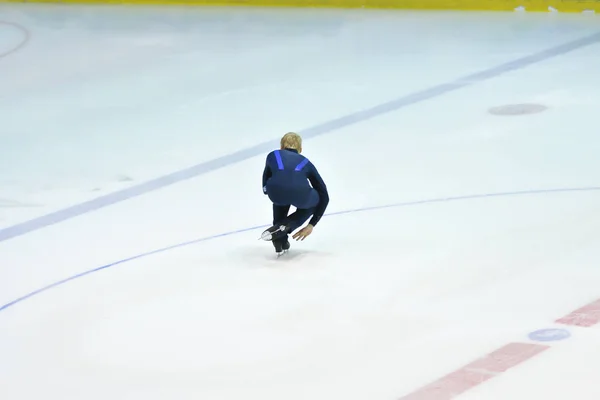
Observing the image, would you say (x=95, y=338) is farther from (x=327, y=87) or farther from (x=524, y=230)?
(x=327, y=87)

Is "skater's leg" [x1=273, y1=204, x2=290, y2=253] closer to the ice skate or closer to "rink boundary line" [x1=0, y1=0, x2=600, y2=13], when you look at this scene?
the ice skate

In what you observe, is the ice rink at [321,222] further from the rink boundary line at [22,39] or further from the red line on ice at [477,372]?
the rink boundary line at [22,39]

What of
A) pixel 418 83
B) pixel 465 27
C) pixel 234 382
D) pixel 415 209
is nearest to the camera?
pixel 234 382

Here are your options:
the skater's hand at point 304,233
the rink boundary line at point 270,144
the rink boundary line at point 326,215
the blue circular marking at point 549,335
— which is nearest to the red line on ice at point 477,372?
the blue circular marking at point 549,335

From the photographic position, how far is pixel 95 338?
25.0ft

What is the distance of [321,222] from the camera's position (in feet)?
32.1

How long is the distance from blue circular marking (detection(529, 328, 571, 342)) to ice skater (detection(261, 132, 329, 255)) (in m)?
1.99

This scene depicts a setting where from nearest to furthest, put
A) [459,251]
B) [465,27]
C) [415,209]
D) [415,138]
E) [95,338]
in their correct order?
[95,338] → [459,251] → [415,209] → [415,138] → [465,27]

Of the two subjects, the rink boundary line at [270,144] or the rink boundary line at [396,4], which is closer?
the rink boundary line at [270,144]

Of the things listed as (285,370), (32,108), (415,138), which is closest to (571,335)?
Answer: (285,370)

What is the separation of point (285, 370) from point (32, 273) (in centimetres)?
294

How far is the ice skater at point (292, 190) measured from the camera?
8.55 m

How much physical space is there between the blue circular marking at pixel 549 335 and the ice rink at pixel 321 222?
0.07 ft

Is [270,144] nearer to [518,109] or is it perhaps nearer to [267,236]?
[518,109]
